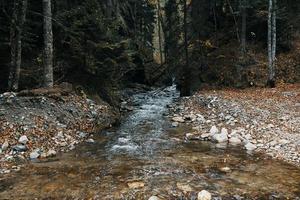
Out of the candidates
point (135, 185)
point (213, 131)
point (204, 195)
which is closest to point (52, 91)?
point (213, 131)

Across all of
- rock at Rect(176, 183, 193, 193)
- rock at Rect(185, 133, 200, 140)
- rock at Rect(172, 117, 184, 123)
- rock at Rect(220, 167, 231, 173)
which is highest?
rock at Rect(172, 117, 184, 123)

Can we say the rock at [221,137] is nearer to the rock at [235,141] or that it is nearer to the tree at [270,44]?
the rock at [235,141]

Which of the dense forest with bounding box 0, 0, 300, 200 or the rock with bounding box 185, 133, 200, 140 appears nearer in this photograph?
the dense forest with bounding box 0, 0, 300, 200

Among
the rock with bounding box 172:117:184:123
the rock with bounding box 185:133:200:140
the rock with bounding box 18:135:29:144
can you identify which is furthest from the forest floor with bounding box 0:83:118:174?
the rock with bounding box 185:133:200:140

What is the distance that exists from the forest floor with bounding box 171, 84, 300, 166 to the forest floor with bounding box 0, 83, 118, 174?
4.51m

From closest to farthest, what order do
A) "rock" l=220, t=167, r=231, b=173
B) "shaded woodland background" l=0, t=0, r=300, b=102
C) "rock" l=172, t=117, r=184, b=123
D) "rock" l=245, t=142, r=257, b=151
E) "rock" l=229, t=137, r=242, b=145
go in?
"rock" l=220, t=167, r=231, b=173, "rock" l=245, t=142, r=257, b=151, "rock" l=229, t=137, r=242, b=145, "rock" l=172, t=117, r=184, b=123, "shaded woodland background" l=0, t=0, r=300, b=102

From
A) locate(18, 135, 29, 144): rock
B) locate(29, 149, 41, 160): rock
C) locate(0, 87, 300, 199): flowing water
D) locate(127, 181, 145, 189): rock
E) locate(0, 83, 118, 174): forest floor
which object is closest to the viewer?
locate(0, 87, 300, 199): flowing water

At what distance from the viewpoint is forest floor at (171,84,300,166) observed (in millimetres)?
12977

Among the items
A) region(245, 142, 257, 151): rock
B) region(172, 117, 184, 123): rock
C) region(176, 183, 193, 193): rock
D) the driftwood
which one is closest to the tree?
region(172, 117, 184, 123): rock

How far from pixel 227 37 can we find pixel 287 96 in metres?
13.2

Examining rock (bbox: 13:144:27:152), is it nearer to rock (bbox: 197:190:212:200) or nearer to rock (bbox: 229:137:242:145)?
rock (bbox: 197:190:212:200)

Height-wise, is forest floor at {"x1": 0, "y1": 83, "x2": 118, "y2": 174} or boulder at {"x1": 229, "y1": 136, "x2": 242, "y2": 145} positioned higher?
forest floor at {"x1": 0, "y1": 83, "x2": 118, "y2": 174}

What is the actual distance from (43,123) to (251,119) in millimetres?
9526

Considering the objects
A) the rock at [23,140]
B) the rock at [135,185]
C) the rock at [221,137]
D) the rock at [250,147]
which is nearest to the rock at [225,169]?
the rock at [135,185]
